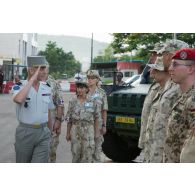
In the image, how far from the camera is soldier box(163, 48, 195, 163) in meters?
3.28

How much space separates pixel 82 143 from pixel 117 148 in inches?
70.7

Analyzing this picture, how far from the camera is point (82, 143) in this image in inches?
238

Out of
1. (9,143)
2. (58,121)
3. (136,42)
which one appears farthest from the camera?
(136,42)

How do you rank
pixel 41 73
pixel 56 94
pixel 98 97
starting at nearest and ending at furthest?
pixel 41 73 < pixel 56 94 < pixel 98 97

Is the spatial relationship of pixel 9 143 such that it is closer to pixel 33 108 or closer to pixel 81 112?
pixel 81 112

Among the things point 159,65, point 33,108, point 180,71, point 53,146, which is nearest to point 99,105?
point 53,146

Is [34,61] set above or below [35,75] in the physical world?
above

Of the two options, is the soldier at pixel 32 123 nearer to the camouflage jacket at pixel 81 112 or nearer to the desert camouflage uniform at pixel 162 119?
the desert camouflage uniform at pixel 162 119

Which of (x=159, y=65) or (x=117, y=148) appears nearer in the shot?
(x=159, y=65)

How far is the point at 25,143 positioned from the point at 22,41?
31.2m

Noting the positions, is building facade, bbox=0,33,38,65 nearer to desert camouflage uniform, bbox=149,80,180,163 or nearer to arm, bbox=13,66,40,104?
arm, bbox=13,66,40,104

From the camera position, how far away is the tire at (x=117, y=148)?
7.71 metres

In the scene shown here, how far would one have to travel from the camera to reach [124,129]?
23.8 feet
